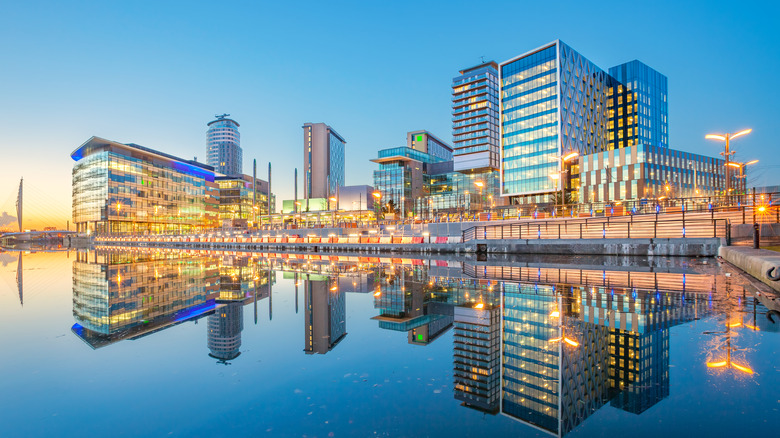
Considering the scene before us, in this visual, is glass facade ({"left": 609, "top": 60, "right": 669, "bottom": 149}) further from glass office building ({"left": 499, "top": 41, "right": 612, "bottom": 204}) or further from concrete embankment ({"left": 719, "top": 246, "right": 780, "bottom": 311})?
concrete embankment ({"left": 719, "top": 246, "right": 780, "bottom": 311})

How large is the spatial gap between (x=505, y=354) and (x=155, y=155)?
131m

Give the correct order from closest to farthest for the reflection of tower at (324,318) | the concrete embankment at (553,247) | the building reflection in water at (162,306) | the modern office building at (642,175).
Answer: the reflection of tower at (324,318) < the building reflection in water at (162,306) < the concrete embankment at (553,247) < the modern office building at (642,175)

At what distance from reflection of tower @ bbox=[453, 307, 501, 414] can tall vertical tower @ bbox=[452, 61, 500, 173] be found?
12872 cm

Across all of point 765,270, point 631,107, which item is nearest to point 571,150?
point 631,107

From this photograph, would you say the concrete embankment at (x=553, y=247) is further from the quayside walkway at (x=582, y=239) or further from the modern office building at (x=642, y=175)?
the modern office building at (x=642, y=175)

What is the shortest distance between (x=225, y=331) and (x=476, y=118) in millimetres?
141635

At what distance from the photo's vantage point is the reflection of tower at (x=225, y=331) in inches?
231

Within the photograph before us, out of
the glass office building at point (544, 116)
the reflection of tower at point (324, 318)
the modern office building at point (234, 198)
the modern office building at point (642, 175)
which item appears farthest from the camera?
the modern office building at point (234, 198)

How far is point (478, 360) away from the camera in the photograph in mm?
5078

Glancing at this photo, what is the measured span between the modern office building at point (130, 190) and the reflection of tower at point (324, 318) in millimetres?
96473

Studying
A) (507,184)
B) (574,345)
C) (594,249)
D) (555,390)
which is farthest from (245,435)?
(507,184)

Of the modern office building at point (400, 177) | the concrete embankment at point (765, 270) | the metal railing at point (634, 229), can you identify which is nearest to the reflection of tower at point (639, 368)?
the concrete embankment at point (765, 270)

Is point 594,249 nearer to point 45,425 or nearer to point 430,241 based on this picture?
point 430,241

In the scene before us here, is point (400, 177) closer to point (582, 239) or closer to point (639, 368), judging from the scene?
point (582, 239)
